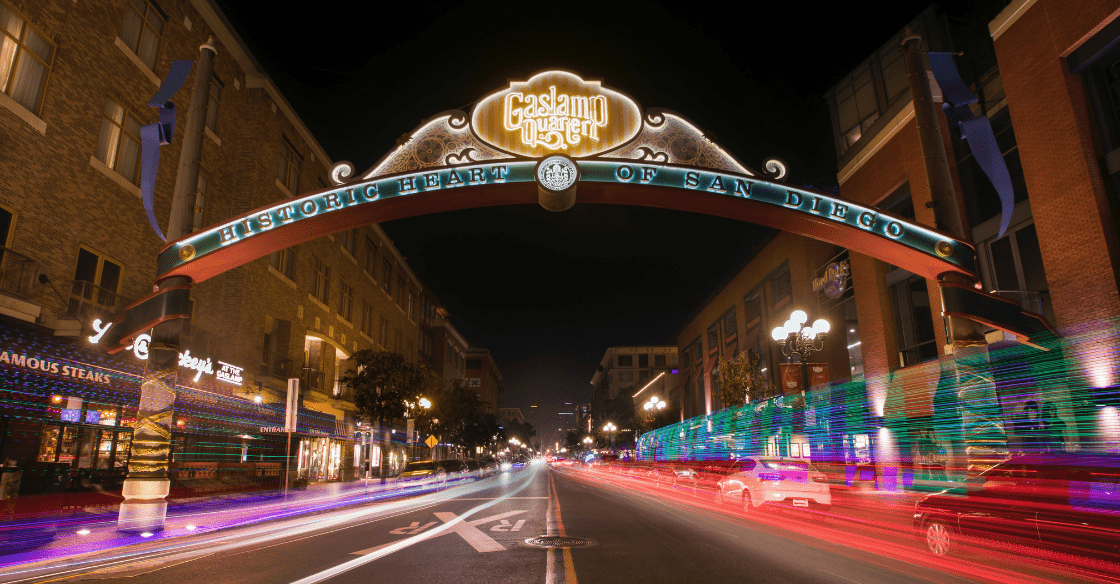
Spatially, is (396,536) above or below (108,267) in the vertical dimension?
below

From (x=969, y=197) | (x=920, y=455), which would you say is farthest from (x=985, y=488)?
(x=920, y=455)

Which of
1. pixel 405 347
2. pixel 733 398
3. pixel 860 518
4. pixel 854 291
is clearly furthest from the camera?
pixel 405 347

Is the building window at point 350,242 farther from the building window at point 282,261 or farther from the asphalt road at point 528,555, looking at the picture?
the asphalt road at point 528,555

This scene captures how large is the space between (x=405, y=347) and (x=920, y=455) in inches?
1578

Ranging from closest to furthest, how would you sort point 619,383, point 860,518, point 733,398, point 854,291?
point 860,518, point 854,291, point 733,398, point 619,383

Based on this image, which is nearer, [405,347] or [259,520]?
[259,520]

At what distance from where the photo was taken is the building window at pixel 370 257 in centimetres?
4296

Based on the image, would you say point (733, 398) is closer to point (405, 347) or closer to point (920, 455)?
point (920, 455)

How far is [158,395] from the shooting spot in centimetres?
898

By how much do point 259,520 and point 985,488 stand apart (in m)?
13.9

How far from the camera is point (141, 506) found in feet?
28.9

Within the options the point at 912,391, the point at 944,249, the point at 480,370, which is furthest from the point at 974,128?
the point at 480,370

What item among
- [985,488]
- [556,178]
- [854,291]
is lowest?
[985,488]

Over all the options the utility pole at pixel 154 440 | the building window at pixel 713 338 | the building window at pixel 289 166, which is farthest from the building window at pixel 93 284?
the building window at pixel 713 338
